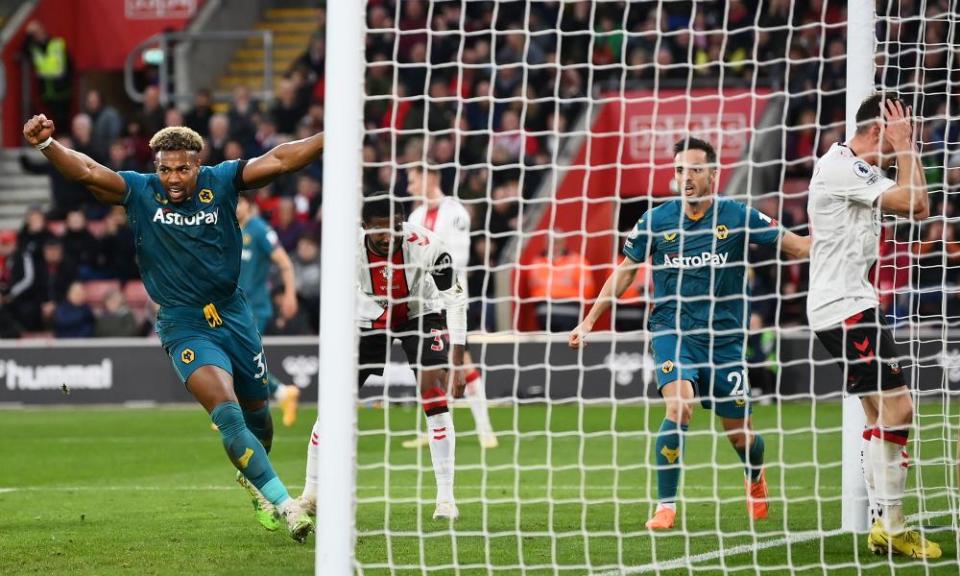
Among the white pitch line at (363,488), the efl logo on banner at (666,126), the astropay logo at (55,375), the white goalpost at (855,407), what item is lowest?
the white pitch line at (363,488)

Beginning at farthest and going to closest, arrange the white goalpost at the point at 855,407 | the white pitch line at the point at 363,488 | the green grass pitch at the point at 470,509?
the white pitch line at the point at 363,488
the white goalpost at the point at 855,407
the green grass pitch at the point at 470,509

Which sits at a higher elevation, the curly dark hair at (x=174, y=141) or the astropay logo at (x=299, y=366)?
the curly dark hair at (x=174, y=141)

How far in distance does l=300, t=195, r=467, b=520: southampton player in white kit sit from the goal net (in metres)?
0.27

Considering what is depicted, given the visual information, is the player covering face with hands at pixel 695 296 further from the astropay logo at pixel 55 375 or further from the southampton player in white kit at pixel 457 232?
the astropay logo at pixel 55 375

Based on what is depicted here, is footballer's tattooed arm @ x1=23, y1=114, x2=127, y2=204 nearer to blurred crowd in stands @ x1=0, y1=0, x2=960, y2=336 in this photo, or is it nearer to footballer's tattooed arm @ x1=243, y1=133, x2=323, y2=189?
footballer's tattooed arm @ x1=243, y1=133, x2=323, y2=189

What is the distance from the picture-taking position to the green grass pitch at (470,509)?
21.9 feet

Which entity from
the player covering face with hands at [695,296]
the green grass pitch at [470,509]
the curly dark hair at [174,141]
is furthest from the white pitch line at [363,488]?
the curly dark hair at [174,141]

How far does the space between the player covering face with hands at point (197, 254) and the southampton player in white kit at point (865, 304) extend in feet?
8.85

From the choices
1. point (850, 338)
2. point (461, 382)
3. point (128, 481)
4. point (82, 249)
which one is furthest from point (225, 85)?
point (850, 338)

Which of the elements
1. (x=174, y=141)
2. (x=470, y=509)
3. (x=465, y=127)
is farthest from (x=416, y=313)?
(x=465, y=127)

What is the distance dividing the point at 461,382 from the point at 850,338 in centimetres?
283

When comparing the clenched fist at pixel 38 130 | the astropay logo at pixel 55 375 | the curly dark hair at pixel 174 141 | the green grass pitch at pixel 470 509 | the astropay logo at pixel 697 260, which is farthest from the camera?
the astropay logo at pixel 55 375

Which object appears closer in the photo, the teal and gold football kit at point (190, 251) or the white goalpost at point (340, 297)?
the white goalpost at point (340, 297)

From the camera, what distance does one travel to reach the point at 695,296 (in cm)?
801
